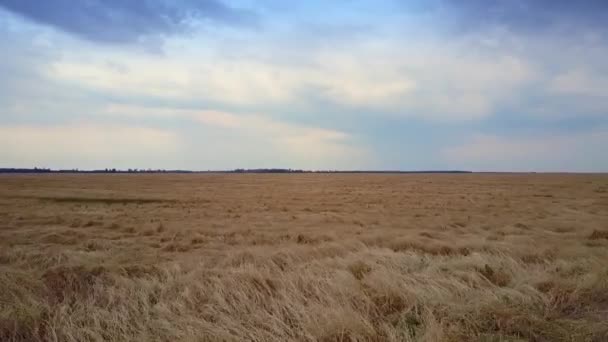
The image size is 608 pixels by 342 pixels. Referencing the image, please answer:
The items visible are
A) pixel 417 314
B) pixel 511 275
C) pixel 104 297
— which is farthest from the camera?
pixel 511 275

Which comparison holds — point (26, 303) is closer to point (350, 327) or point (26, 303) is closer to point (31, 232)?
point (350, 327)

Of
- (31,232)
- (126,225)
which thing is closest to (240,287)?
(31,232)

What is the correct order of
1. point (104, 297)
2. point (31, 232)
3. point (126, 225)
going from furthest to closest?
point (126, 225) < point (31, 232) < point (104, 297)

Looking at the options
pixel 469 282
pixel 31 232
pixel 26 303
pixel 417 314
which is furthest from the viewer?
pixel 31 232

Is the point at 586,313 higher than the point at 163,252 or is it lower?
higher

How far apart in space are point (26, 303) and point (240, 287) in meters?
3.23

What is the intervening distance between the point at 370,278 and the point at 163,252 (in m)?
10.0

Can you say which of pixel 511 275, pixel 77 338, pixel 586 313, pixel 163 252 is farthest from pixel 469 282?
pixel 163 252

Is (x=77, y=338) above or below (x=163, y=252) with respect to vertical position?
above

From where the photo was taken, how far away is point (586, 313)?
5219 millimetres

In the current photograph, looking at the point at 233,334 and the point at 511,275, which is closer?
the point at 233,334

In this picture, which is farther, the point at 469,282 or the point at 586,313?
the point at 469,282

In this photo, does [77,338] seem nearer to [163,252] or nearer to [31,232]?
[163,252]

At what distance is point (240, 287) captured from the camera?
6.29 m
